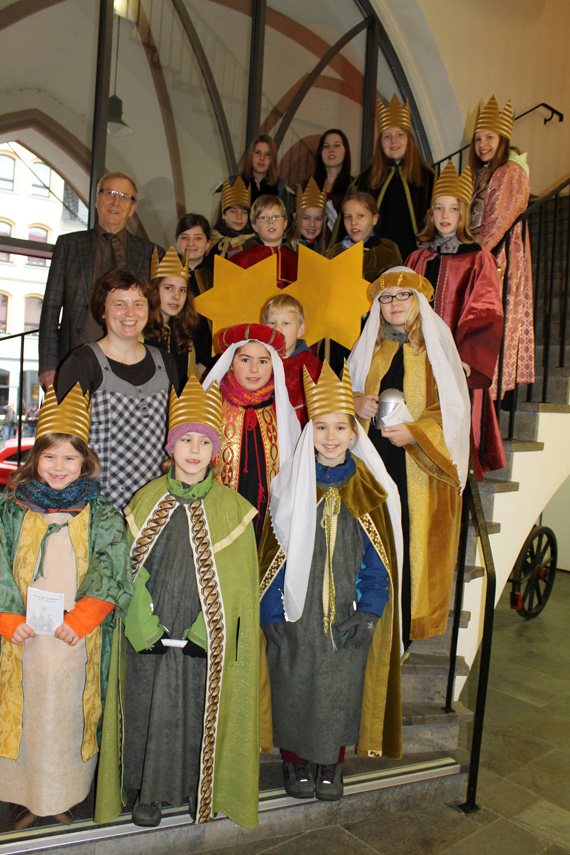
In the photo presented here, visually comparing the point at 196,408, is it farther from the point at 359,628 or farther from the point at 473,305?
the point at 473,305

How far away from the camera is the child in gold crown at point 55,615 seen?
6.54 feet

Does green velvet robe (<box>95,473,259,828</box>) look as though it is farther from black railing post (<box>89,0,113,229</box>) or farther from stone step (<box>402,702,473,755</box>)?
black railing post (<box>89,0,113,229</box>)

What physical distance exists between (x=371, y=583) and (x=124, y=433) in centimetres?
99

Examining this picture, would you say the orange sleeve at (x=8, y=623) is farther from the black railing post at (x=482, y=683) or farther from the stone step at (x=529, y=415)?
the stone step at (x=529, y=415)

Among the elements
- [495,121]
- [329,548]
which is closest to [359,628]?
[329,548]

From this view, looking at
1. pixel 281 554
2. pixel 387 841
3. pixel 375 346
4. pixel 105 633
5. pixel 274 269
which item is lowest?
pixel 387 841

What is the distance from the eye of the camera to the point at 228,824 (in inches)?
90.3

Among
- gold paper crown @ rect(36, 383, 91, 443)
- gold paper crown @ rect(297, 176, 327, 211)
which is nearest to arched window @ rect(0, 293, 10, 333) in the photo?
gold paper crown @ rect(297, 176, 327, 211)

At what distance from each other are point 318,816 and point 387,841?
26cm

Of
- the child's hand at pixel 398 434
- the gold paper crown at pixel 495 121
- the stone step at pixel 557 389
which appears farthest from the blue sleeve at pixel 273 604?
the gold paper crown at pixel 495 121

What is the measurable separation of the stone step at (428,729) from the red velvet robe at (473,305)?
48.2 inches

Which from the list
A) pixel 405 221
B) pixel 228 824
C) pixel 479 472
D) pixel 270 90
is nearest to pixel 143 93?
pixel 270 90

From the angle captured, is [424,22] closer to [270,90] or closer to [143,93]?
[270,90]

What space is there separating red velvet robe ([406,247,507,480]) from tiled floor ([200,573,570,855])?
1.56 meters
